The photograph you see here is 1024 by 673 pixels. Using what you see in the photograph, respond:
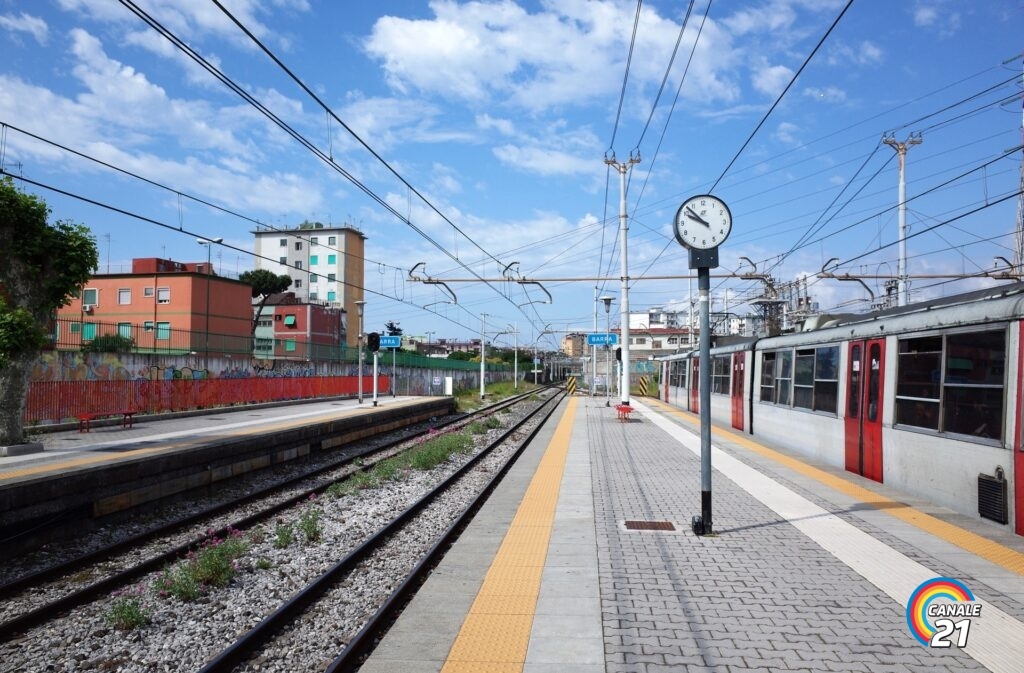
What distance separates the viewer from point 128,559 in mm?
8758

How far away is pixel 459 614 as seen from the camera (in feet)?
19.1

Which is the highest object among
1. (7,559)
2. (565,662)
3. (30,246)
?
(30,246)

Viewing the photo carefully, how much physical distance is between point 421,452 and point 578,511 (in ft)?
25.0

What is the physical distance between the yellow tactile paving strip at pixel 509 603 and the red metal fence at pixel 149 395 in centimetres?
1443

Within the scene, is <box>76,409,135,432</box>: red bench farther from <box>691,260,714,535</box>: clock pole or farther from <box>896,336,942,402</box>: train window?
<box>896,336,942,402</box>: train window

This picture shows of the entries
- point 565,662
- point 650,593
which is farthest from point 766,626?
point 565,662

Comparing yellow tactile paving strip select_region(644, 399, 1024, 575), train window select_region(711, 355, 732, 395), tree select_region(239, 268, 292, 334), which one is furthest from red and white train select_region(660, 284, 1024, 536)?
tree select_region(239, 268, 292, 334)

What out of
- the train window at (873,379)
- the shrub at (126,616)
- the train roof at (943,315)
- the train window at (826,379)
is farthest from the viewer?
the train window at (826,379)

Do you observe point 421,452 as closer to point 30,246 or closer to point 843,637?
point 30,246

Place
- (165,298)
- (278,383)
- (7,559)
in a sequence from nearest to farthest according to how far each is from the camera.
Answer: (7,559), (278,383), (165,298)

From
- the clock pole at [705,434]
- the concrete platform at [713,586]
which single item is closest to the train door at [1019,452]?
the concrete platform at [713,586]

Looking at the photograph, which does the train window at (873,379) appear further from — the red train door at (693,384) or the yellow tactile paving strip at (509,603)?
the red train door at (693,384)

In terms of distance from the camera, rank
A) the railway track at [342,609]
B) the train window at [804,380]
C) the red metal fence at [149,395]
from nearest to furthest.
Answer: the railway track at [342,609] → the train window at [804,380] → the red metal fence at [149,395]

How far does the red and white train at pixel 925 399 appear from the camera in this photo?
7.74m
